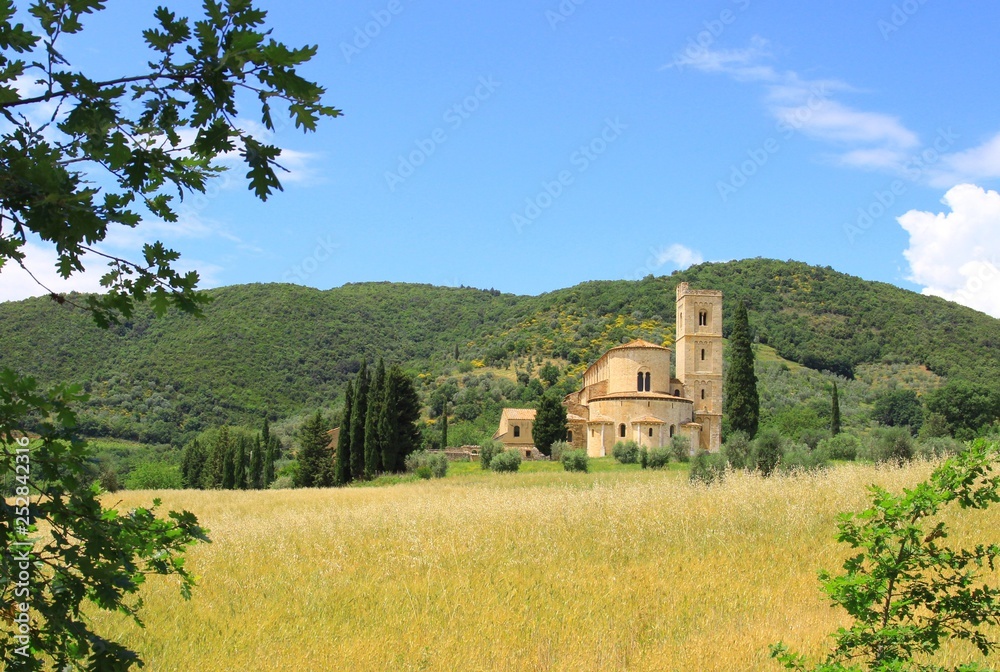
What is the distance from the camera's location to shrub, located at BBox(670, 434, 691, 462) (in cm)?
3898

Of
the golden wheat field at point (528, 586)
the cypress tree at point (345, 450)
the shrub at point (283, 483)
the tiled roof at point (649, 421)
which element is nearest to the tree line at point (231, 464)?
the shrub at point (283, 483)

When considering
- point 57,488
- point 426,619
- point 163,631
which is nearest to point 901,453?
point 426,619

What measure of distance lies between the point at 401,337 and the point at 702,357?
234 ft

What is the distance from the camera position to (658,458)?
36.9 meters

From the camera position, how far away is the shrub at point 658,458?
120ft

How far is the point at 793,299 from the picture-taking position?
344 ft

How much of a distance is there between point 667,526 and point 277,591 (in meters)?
5.23

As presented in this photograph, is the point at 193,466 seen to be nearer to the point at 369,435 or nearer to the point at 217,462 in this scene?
the point at 217,462

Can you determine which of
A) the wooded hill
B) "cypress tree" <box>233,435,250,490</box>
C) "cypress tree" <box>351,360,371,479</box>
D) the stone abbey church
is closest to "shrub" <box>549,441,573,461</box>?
the stone abbey church

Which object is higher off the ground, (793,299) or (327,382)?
(793,299)

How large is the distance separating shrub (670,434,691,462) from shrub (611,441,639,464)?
1.98 metres

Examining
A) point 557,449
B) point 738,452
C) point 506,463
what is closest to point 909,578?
point 738,452

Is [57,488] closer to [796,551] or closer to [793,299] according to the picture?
[796,551]

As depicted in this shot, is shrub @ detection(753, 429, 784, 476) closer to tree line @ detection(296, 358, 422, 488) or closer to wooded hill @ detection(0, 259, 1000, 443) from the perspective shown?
tree line @ detection(296, 358, 422, 488)
